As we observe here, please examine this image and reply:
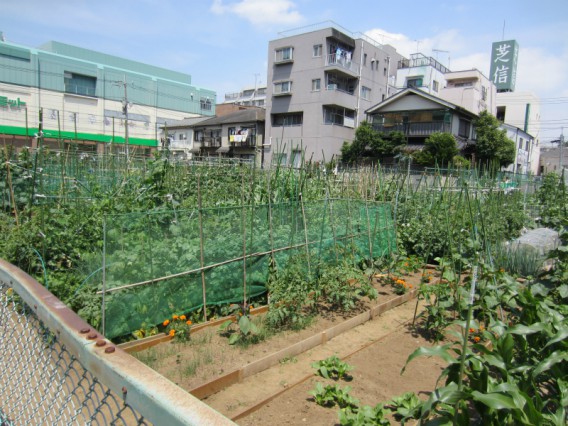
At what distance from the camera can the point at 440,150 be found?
22.2 metres

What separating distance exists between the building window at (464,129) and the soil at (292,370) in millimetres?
24952

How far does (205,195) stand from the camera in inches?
272

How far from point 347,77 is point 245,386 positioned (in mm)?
29371

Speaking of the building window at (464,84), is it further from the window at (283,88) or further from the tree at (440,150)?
the window at (283,88)

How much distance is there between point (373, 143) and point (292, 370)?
2347 cm

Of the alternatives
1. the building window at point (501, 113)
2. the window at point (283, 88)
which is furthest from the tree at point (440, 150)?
the building window at point (501, 113)

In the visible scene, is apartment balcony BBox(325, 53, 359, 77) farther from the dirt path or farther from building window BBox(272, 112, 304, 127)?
the dirt path

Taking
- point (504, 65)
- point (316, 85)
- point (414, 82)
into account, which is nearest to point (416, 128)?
point (316, 85)

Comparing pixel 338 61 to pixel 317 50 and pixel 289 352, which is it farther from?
pixel 289 352

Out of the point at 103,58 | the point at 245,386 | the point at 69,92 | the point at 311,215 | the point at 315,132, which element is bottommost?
the point at 245,386

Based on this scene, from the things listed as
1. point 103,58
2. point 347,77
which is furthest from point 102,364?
point 103,58

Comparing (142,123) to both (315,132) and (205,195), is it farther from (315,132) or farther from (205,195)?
(205,195)

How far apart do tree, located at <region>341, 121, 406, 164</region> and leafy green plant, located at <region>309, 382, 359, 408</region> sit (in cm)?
2312

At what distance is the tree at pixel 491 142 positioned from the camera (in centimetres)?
2409
